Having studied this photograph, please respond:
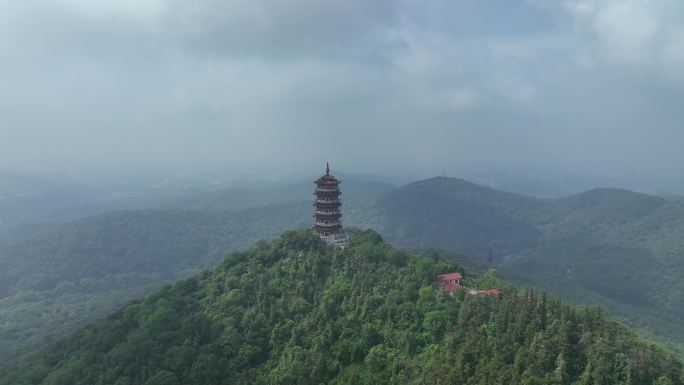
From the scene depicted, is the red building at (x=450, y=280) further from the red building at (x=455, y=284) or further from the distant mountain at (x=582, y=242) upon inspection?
the distant mountain at (x=582, y=242)

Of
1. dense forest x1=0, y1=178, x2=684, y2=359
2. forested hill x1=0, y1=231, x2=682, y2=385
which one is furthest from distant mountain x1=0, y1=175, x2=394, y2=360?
forested hill x1=0, y1=231, x2=682, y2=385

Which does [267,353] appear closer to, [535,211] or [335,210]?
[335,210]

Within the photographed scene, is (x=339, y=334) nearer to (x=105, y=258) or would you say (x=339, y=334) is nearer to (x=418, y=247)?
(x=418, y=247)

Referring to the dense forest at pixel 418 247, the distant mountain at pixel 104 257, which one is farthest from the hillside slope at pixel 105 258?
the dense forest at pixel 418 247

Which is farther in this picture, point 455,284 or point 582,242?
point 582,242

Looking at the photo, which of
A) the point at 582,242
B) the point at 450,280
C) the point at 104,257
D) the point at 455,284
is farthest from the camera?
the point at 582,242

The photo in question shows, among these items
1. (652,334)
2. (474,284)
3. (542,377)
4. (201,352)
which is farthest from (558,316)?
(652,334)

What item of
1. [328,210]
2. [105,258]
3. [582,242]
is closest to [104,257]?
[105,258]
